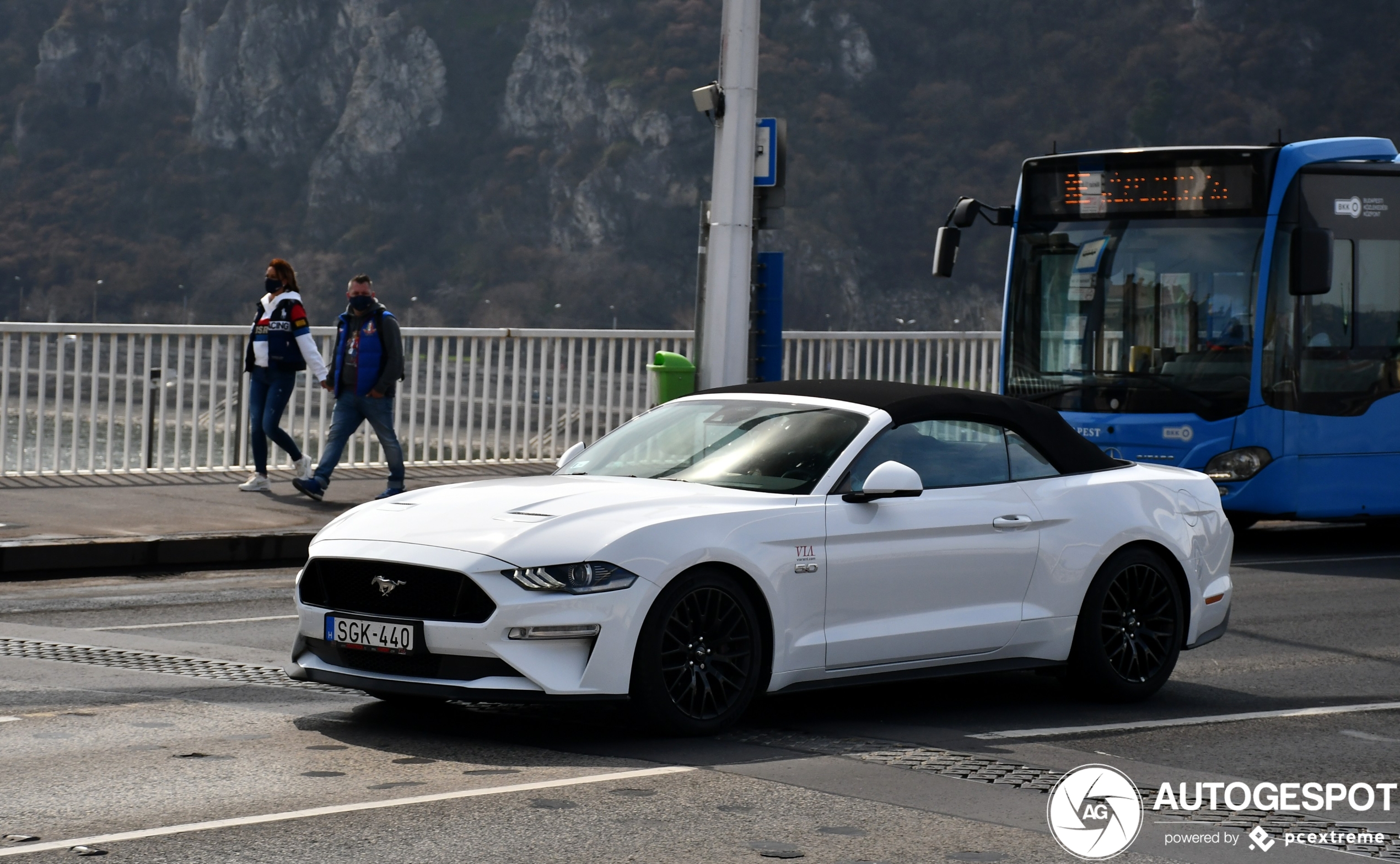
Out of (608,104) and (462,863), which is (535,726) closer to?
(462,863)

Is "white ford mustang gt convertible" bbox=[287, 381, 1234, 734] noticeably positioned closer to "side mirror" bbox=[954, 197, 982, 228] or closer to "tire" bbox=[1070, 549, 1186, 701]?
Result: "tire" bbox=[1070, 549, 1186, 701]

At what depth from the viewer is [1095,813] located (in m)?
5.74

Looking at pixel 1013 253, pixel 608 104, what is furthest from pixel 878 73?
pixel 1013 253

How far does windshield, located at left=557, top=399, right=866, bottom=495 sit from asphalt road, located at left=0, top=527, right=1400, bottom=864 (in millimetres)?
978

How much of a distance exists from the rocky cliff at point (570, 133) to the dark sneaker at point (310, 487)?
11537 centimetres

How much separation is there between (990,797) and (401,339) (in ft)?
33.9

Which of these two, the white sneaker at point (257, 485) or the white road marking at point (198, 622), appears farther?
the white sneaker at point (257, 485)

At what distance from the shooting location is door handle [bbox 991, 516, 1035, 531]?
24.8 feet

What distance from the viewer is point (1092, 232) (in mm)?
15352

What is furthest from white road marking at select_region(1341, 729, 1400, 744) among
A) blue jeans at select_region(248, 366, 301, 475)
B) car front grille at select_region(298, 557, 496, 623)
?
blue jeans at select_region(248, 366, 301, 475)

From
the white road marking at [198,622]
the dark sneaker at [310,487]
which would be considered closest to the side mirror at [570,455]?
the white road marking at [198,622]

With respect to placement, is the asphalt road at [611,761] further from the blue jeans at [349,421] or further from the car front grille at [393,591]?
the blue jeans at [349,421]

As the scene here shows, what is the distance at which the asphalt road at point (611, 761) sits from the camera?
5.20 meters

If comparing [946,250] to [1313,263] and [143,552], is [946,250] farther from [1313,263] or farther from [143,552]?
[143,552]
